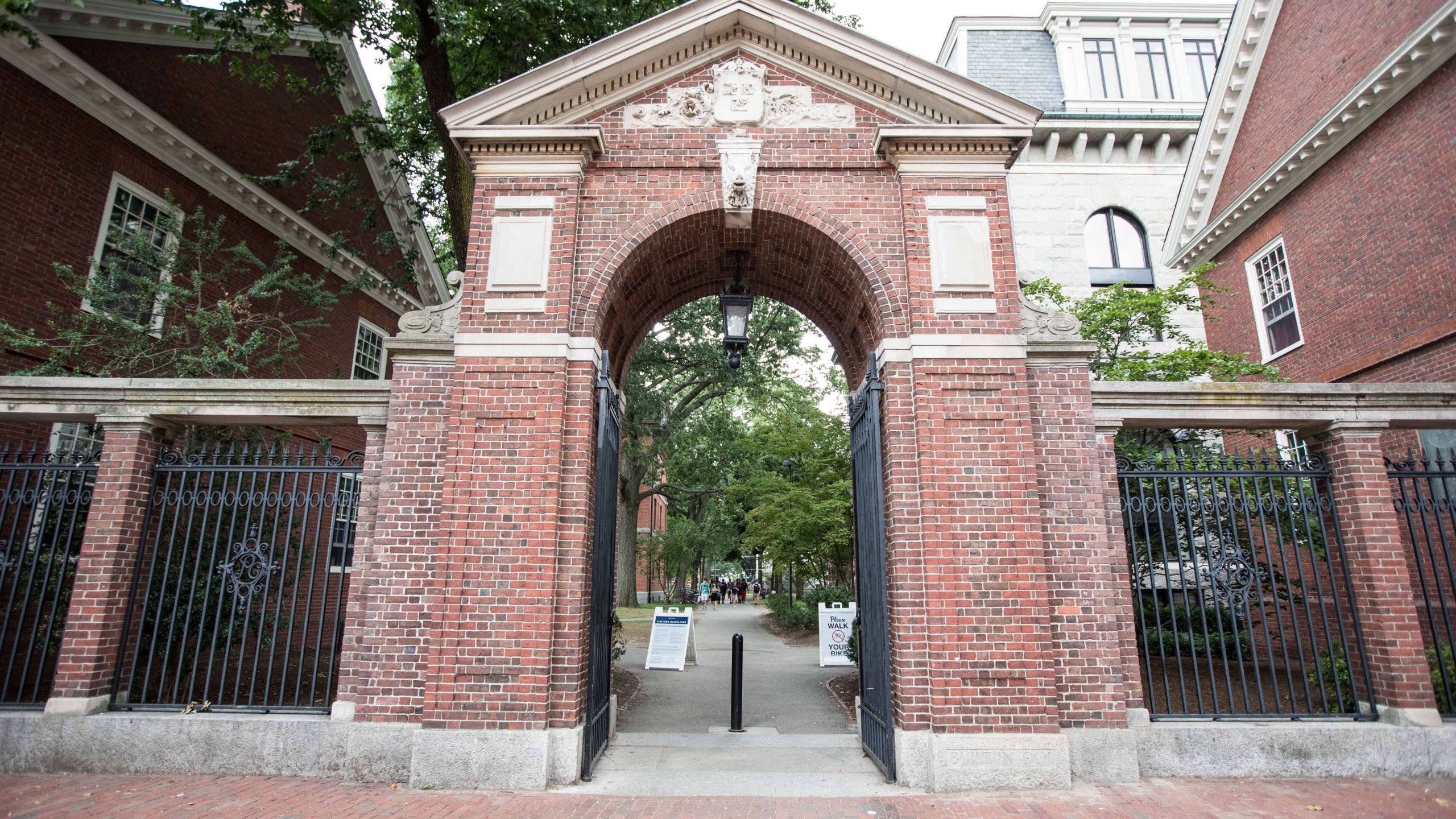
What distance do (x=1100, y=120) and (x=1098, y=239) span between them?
3.04 meters

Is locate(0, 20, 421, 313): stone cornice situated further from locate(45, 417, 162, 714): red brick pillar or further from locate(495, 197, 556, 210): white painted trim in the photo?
locate(495, 197, 556, 210): white painted trim

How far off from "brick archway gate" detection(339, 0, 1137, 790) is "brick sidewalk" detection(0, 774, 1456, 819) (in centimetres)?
33

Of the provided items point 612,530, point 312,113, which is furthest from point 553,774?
point 312,113

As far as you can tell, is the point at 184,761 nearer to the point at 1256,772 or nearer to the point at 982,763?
the point at 982,763

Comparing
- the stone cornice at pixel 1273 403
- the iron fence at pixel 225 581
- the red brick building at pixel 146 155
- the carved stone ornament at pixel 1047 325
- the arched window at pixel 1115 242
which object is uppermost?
the arched window at pixel 1115 242

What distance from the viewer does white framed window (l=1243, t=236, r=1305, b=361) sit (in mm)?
13250

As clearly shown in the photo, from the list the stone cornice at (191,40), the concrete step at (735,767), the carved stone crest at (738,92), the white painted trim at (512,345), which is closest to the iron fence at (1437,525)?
the concrete step at (735,767)

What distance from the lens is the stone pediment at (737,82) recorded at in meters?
7.09

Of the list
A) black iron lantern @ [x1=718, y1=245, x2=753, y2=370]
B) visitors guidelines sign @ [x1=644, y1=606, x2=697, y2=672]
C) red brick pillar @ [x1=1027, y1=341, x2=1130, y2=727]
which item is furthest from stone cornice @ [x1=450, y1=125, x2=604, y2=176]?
visitors guidelines sign @ [x1=644, y1=606, x2=697, y2=672]

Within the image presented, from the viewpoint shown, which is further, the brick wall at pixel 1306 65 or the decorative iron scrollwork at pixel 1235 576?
the brick wall at pixel 1306 65

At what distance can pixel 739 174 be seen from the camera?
7113mm

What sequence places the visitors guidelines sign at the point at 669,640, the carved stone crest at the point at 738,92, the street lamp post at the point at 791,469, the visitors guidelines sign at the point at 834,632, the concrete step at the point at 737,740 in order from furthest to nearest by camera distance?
the street lamp post at the point at 791,469 < the visitors guidelines sign at the point at 834,632 < the visitors guidelines sign at the point at 669,640 < the concrete step at the point at 737,740 < the carved stone crest at the point at 738,92

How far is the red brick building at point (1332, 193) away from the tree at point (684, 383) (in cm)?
985

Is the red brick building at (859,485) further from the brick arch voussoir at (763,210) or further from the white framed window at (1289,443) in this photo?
the white framed window at (1289,443)
